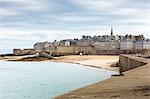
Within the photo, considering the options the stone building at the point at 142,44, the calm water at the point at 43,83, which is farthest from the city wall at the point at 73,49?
the calm water at the point at 43,83

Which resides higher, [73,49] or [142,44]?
[142,44]

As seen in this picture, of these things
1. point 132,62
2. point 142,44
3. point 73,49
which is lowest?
point 73,49

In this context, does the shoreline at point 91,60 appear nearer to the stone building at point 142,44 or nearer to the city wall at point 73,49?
the city wall at point 73,49

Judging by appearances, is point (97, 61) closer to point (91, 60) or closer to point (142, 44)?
point (91, 60)

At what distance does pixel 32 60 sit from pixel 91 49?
59436mm

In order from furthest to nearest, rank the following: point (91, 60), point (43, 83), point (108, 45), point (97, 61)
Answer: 1. point (108, 45)
2. point (91, 60)
3. point (97, 61)
4. point (43, 83)

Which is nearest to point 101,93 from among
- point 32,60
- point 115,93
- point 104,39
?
point 115,93

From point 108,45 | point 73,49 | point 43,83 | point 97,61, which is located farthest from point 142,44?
point 43,83

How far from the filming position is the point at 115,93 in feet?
29.6

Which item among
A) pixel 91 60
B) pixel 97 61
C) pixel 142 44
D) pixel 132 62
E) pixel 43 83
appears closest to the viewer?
pixel 132 62

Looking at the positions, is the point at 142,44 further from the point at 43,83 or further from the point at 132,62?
the point at 43,83

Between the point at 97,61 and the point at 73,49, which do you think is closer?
the point at 97,61

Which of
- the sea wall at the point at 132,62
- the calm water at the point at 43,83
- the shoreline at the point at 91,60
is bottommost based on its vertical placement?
the shoreline at the point at 91,60

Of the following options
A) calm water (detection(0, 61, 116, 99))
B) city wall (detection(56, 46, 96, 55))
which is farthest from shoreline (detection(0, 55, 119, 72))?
city wall (detection(56, 46, 96, 55))
